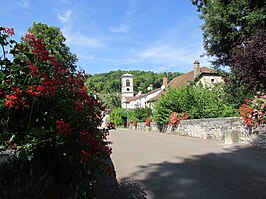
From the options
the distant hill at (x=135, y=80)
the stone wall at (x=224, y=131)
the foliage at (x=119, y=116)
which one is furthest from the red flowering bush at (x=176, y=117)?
the distant hill at (x=135, y=80)

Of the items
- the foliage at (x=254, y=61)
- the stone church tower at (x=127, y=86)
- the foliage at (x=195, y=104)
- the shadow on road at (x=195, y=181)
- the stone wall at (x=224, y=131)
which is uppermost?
the stone church tower at (x=127, y=86)

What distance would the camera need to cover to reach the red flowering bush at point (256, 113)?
1014 centimetres

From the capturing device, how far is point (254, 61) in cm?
1164

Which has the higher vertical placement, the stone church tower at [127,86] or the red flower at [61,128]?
the stone church tower at [127,86]

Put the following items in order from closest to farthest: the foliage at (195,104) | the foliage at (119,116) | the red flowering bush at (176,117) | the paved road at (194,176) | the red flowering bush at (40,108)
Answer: the red flowering bush at (40,108)
the paved road at (194,176)
the foliage at (195,104)
the red flowering bush at (176,117)
the foliage at (119,116)

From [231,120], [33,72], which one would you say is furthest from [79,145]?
[231,120]

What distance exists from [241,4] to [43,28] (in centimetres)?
1915

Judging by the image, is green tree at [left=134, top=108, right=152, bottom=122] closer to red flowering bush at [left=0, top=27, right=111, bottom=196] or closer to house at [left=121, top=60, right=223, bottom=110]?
house at [left=121, top=60, right=223, bottom=110]

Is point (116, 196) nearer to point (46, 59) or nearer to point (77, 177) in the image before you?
point (77, 177)

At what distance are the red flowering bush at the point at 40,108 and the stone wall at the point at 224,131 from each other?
929 cm

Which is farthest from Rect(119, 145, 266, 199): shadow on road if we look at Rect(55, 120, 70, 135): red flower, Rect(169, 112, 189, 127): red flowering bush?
Rect(169, 112, 189, 127): red flowering bush

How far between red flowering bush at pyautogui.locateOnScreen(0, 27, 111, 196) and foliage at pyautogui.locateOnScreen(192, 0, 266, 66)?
12.7 m

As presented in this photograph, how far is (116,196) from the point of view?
4301 mm

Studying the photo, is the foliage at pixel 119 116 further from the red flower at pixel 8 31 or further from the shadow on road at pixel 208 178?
the red flower at pixel 8 31
